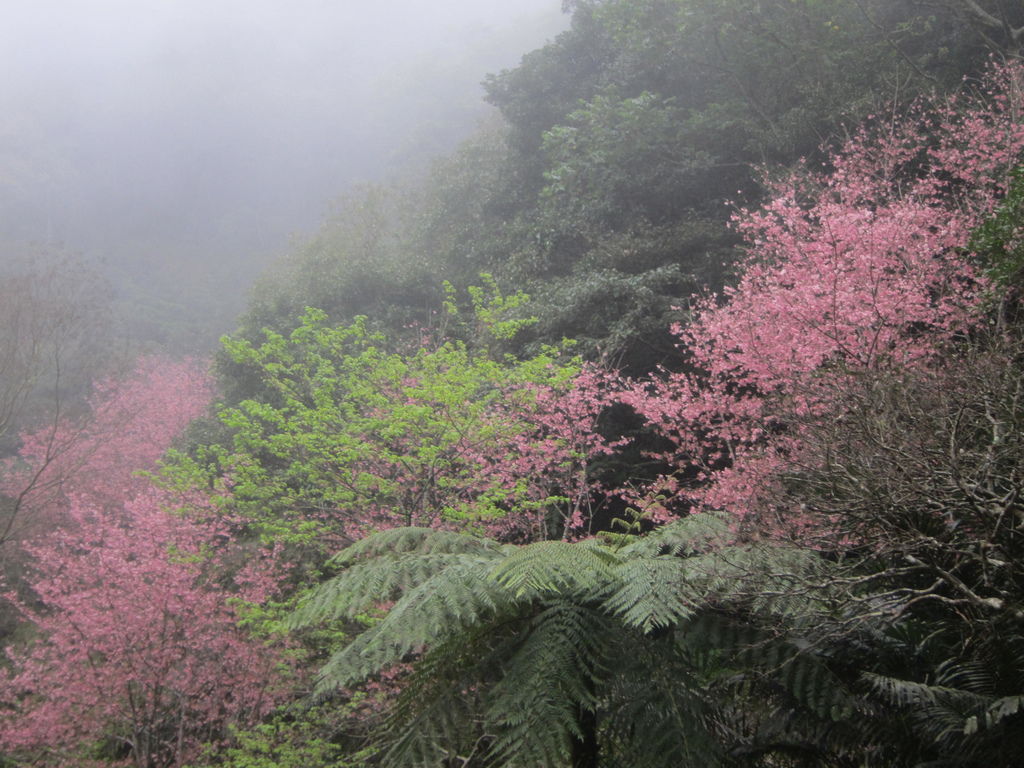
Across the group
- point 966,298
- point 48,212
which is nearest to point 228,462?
point 966,298

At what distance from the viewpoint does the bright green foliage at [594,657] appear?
3.14 meters

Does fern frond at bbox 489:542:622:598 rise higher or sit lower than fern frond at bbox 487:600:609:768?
higher

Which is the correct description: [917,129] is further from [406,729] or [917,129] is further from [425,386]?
[406,729]

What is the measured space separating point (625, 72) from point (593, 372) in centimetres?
1015

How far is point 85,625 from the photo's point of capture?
820cm

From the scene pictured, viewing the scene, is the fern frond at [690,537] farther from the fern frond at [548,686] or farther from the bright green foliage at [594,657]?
the fern frond at [548,686]

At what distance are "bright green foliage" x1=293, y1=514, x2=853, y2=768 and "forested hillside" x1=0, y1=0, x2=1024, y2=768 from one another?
0.08 ft

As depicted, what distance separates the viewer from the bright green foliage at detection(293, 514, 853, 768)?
314 centimetres

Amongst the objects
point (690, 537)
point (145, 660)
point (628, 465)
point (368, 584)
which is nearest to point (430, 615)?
point (368, 584)

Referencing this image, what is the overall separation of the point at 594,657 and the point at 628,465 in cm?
684

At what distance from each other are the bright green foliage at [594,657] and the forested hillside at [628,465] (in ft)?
0.08

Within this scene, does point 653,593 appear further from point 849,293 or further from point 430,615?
point 849,293

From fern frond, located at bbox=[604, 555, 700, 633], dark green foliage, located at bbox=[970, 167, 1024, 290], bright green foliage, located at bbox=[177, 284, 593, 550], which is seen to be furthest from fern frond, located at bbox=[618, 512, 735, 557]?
dark green foliage, located at bbox=[970, 167, 1024, 290]

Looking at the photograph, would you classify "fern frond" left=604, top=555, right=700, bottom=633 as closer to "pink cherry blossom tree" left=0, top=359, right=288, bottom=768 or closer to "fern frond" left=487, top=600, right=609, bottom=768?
"fern frond" left=487, top=600, right=609, bottom=768
